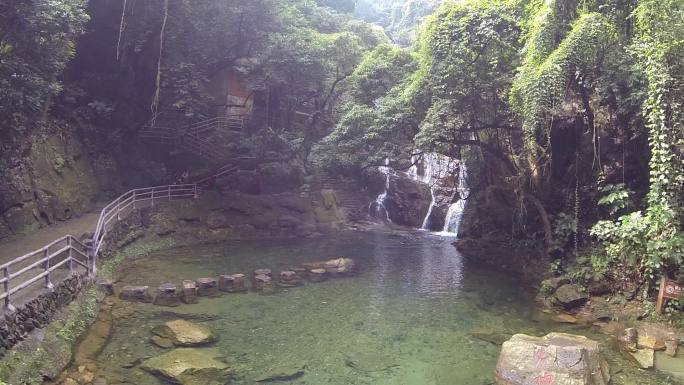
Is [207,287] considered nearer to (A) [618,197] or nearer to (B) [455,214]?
(A) [618,197]

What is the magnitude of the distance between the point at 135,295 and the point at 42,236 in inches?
172

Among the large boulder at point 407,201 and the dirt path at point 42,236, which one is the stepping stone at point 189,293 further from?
the large boulder at point 407,201

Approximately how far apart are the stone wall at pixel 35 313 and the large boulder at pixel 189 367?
6.95 feet

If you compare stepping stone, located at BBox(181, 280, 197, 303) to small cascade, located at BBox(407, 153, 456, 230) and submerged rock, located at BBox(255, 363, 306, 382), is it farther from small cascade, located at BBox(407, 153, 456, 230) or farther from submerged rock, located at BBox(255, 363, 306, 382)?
small cascade, located at BBox(407, 153, 456, 230)

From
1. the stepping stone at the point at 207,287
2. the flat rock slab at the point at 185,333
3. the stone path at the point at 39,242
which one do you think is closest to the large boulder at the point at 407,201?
the stepping stone at the point at 207,287

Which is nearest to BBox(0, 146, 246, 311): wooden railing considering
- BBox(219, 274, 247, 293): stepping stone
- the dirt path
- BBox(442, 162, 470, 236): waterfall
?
the dirt path

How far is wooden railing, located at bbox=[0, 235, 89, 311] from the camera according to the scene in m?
8.19

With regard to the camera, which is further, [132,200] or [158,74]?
[158,74]

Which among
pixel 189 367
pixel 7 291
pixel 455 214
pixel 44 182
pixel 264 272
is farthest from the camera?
pixel 455 214

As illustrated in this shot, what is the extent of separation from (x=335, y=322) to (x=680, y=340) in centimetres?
765

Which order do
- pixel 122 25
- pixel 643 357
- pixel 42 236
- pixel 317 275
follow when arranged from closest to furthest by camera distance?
pixel 643 357
pixel 42 236
pixel 317 275
pixel 122 25

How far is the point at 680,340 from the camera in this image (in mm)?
10352

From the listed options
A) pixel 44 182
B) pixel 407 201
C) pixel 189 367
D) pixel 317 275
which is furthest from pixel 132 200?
pixel 407 201

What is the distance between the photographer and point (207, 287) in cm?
1447
